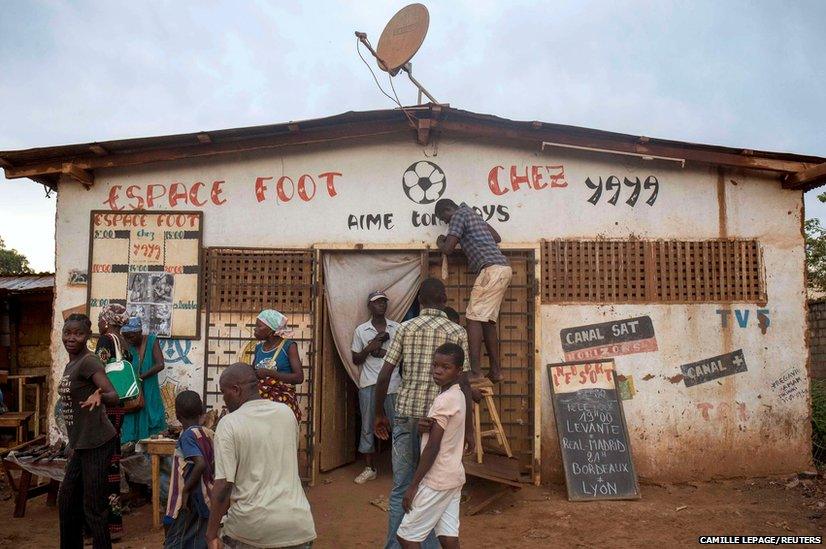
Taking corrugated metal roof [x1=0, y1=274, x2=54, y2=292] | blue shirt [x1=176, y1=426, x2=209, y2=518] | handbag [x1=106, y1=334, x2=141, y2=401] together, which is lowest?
blue shirt [x1=176, y1=426, x2=209, y2=518]

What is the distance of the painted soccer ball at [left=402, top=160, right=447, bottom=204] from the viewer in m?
6.64

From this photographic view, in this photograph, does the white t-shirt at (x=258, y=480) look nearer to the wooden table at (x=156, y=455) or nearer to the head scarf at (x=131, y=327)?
the wooden table at (x=156, y=455)

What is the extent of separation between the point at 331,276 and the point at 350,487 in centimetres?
208

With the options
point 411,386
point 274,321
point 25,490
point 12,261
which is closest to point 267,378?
point 274,321

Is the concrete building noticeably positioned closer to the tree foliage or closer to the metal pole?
the metal pole

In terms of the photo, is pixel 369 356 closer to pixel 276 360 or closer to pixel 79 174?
pixel 276 360

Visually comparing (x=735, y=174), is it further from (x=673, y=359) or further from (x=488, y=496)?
(x=488, y=496)

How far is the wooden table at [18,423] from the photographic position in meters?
8.15

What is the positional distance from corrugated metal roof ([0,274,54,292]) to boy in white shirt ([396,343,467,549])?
355 inches

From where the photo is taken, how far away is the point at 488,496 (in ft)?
19.4

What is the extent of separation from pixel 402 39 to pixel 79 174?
3524 mm

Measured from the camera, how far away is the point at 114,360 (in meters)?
5.16

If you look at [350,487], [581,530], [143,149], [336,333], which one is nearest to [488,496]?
[581,530]

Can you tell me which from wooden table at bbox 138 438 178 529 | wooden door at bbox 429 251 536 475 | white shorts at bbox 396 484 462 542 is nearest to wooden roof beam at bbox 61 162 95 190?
wooden table at bbox 138 438 178 529
